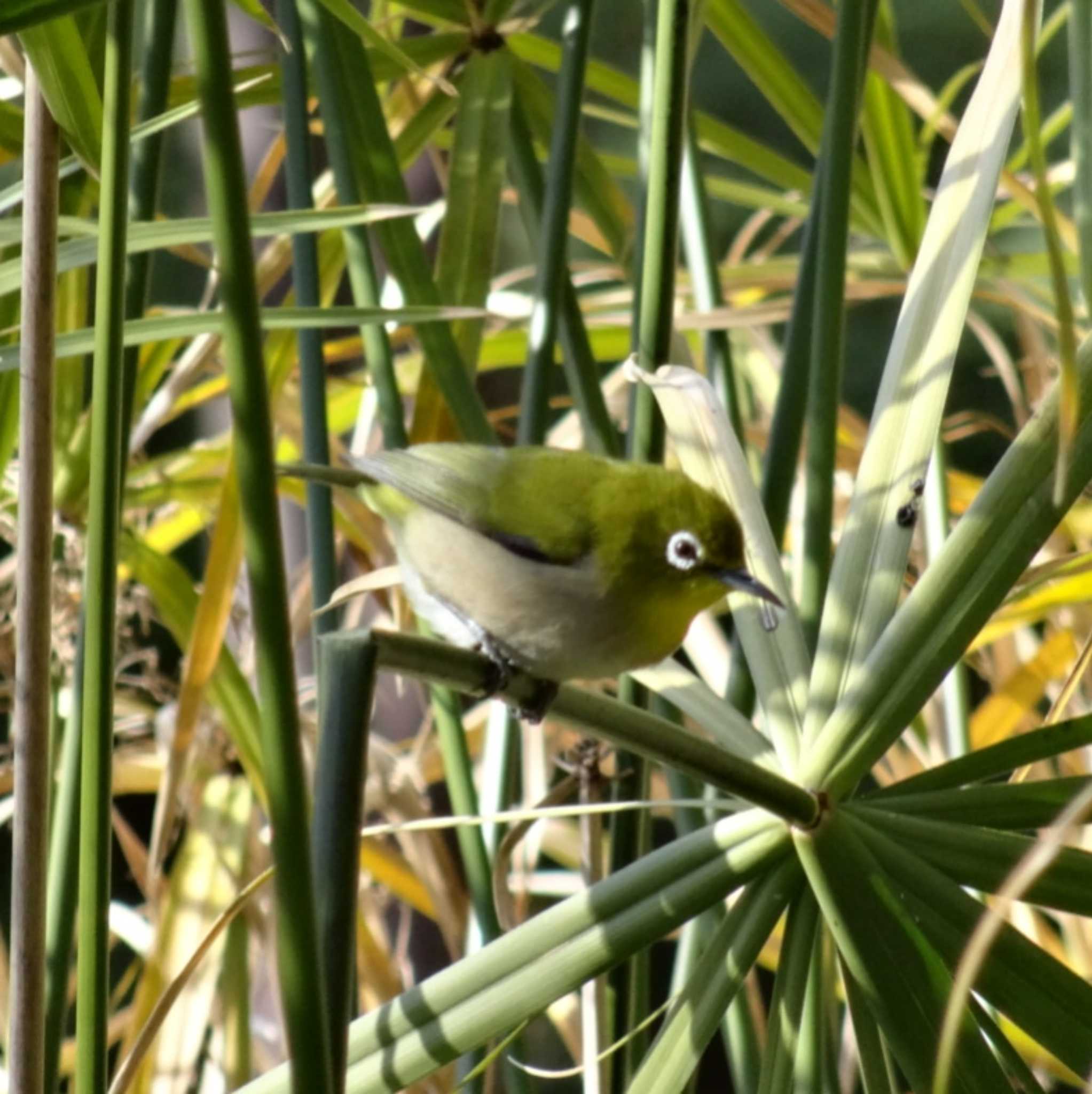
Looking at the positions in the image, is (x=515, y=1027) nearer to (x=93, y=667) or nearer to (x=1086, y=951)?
(x=93, y=667)

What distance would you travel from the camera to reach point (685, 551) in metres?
1.35

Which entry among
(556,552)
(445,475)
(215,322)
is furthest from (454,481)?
(215,322)

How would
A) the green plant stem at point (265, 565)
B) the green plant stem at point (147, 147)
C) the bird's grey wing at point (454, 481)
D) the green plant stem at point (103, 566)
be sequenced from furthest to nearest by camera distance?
the bird's grey wing at point (454, 481) < the green plant stem at point (147, 147) < the green plant stem at point (103, 566) < the green plant stem at point (265, 565)

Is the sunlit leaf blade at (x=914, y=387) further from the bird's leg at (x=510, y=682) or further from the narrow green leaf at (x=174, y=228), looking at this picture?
the narrow green leaf at (x=174, y=228)

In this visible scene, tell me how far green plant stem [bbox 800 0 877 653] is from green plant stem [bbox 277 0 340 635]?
1.37 feet

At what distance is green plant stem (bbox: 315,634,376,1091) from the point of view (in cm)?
69

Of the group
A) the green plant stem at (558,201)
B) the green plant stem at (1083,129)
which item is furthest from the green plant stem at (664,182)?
the green plant stem at (1083,129)

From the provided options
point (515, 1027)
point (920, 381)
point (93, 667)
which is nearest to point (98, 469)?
point (93, 667)

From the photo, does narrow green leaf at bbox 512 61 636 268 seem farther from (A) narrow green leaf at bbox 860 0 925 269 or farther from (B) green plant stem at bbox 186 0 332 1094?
(B) green plant stem at bbox 186 0 332 1094

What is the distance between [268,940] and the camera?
5.92 ft

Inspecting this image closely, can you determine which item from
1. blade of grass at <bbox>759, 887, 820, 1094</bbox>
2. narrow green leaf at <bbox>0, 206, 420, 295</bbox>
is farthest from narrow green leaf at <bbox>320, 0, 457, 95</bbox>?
blade of grass at <bbox>759, 887, 820, 1094</bbox>

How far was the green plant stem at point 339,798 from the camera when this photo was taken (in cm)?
69

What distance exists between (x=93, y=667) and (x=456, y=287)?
34.0 inches

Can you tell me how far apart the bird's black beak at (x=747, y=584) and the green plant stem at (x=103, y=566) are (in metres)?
0.58
